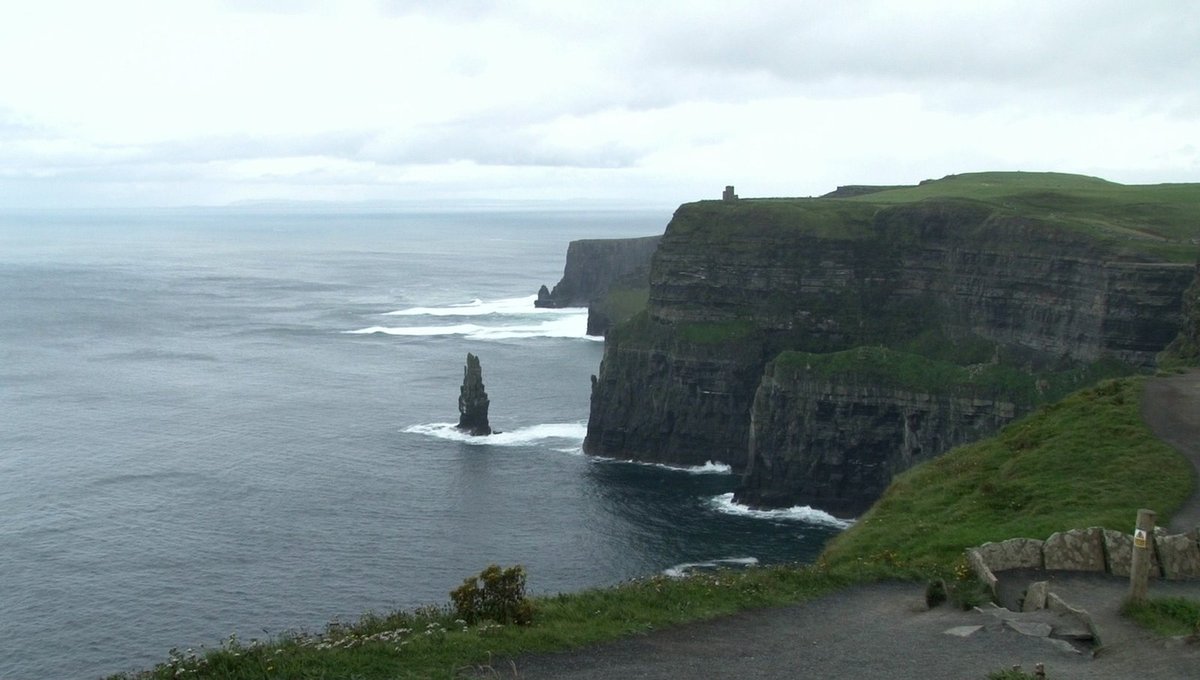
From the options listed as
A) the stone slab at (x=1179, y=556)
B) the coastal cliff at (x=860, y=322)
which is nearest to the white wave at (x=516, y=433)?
the coastal cliff at (x=860, y=322)

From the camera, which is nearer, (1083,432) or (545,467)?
(1083,432)

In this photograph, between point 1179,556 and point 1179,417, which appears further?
point 1179,417

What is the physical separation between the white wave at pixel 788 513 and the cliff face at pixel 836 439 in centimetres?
83

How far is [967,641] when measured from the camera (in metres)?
23.5

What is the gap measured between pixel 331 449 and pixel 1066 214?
2572 inches

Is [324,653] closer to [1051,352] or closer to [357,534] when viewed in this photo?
[357,534]

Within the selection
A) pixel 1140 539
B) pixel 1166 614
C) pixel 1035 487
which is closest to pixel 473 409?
pixel 1035 487

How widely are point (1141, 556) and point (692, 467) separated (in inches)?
2989

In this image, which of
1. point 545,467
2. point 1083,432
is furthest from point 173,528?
point 1083,432

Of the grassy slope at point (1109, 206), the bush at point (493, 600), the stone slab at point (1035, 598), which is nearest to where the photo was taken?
the bush at point (493, 600)

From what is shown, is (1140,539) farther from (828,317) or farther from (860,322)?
(828,317)

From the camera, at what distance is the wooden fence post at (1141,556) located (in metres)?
24.4

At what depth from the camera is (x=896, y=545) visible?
111 feet

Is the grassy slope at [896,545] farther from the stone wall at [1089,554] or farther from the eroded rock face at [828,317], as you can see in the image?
the eroded rock face at [828,317]
